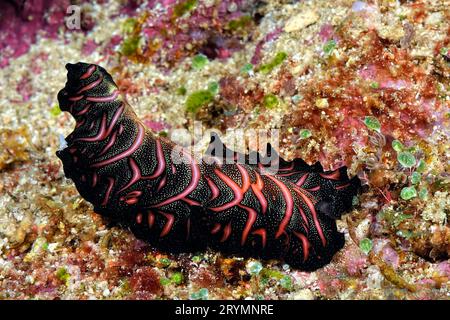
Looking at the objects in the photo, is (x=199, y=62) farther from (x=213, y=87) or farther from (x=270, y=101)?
(x=270, y=101)

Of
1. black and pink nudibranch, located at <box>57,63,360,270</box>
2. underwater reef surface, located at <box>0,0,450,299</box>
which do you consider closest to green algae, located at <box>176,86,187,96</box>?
underwater reef surface, located at <box>0,0,450,299</box>

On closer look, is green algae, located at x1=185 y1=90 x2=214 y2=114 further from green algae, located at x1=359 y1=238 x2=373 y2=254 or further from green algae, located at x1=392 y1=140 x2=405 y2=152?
green algae, located at x1=359 y1=238 x2=373 y2=254

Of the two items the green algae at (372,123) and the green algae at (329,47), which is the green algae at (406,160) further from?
the green algae at (329,47)

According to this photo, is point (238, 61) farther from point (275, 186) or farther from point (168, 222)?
point (168, 222)

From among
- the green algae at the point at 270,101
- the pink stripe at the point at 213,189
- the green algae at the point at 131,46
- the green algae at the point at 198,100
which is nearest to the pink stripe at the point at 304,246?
Answer: the pink stripe at the point at 213,189
